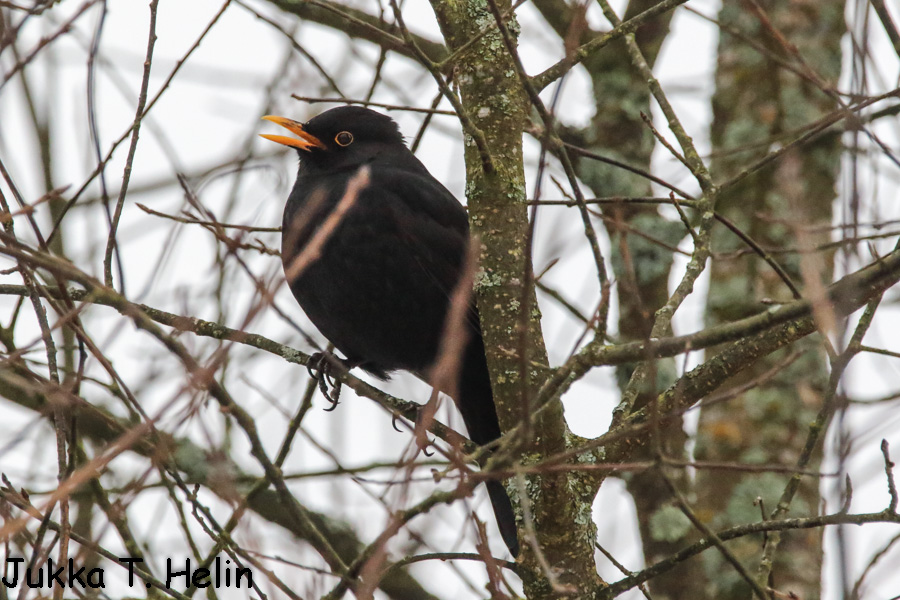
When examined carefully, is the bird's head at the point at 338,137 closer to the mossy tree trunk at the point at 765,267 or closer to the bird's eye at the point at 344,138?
the bird's eye at the point at 344,138

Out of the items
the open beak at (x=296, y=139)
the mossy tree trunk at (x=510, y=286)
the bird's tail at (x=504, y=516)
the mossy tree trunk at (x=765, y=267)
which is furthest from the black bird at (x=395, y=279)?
the mossy tree trunk at (x=765, y=267)

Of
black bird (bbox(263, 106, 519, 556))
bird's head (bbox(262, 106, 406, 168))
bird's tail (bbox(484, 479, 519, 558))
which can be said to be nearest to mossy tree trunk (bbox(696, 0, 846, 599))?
bird's tail (bbox(484, 479, 519, 558))

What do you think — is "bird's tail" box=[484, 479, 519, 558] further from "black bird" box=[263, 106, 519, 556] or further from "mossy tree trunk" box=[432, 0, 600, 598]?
"mossy tree trunk" box=[432, 0, 600, 598]

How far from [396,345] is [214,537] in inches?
68.3

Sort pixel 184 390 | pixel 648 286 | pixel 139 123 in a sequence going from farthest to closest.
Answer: pixel 648 286
pixel 139 123
pixel 184 390

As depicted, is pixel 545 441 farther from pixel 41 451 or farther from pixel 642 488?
pixel 41 451

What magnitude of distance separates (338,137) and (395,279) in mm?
1240

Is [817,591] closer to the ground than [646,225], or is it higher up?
closer to the ground

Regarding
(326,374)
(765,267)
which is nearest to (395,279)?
(326,374)

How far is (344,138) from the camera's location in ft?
17.9

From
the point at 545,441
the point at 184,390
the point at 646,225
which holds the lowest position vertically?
the point at 184,390

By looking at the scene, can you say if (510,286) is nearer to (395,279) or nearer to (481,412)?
(395,279)

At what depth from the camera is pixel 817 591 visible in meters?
5.04

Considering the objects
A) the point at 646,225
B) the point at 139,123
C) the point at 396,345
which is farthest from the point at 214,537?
the point at 646,225
